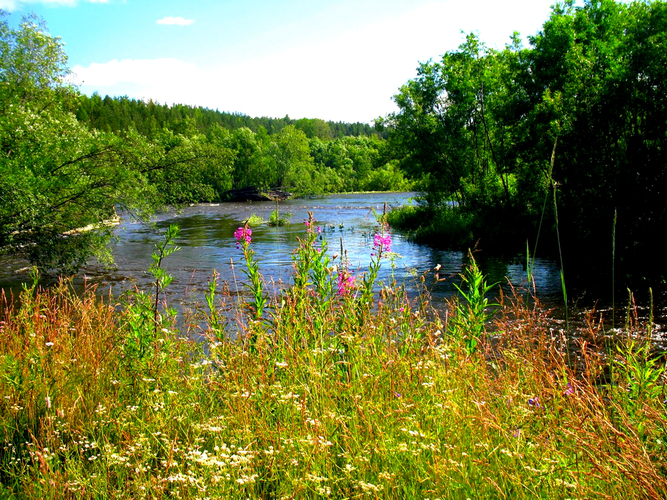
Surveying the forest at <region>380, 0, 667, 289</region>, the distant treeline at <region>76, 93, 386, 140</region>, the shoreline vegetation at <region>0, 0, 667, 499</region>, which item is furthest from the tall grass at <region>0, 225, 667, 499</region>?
the distant treeline at <region>76, 93, 386, 140</region>

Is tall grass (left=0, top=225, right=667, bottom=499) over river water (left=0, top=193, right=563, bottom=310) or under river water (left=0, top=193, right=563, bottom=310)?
over

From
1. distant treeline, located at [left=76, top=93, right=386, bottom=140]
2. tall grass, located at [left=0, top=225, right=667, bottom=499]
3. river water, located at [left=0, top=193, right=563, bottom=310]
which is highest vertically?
distant treeline, located at [left=76, top=93, right=386, bottom=140]

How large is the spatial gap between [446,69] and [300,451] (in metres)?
26.4

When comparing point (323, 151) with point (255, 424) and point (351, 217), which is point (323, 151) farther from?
point (255, 424)

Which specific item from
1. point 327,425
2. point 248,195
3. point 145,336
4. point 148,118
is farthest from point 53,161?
point 148,118

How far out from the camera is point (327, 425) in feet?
10.5

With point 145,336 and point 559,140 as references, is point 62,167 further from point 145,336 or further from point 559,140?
point 559,140

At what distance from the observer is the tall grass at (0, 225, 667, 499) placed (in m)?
2.55

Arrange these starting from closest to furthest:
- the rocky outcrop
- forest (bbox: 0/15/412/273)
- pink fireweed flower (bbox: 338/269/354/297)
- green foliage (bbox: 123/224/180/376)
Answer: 1. green foliage (bbox: 123/224/180/376)
2. pink fireweed flower (bbox: 338/269/354/297)
3. forest (bbox: 0/15/412/273)
4. the rocky outcrop

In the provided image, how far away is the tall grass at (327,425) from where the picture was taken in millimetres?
2547

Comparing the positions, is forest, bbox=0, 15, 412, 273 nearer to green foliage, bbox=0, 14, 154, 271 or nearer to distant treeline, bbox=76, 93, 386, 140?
green foliage, bbox=0, 14, 154, 271

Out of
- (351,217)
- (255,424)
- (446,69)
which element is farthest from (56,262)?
(351,217)

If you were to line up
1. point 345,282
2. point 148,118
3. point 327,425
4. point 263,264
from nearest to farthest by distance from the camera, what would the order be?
point 327,425
point 345,282
point 263,264
point 148,118

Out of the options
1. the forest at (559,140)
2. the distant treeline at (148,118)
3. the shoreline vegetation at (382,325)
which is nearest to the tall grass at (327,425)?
the shoreline vegetation at (382,325)
